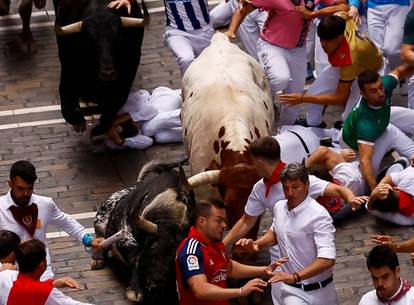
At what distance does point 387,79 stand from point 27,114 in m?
5.29

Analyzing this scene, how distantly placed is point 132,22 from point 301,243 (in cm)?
591

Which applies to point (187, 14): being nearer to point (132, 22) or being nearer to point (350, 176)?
point (132, 22)

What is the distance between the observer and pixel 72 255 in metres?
15.8

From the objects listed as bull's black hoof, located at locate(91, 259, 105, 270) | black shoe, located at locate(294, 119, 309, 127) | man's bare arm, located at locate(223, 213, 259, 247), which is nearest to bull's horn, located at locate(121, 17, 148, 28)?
black shoe, located at locate(294, 119, 309, 127)

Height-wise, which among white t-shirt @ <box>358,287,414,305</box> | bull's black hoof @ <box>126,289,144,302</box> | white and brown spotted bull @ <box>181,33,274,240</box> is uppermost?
white t-shirt @ <box>358,287,414,305</box>

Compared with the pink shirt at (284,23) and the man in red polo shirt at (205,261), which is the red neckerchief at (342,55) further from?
the man in red polo shirt at (205,261)

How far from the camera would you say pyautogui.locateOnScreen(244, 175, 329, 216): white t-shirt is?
13531mm

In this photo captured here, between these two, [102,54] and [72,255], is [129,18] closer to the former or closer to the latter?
[102,54]

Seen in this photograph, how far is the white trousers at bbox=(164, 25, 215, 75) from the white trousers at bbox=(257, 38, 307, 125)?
0.98 metres

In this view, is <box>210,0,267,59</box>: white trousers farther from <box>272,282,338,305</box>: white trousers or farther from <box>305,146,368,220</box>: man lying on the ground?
<box>272,282,338,305</box>: white trousers

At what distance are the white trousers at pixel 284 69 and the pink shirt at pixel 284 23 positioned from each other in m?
0.09

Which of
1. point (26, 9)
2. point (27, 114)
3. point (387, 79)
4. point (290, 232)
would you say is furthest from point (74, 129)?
point (290, 232)

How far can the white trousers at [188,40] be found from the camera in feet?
60.6

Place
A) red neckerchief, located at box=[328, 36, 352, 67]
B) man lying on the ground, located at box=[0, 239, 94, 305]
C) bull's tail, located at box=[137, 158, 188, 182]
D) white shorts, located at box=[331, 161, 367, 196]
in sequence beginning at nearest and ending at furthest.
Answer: man lying on the ground, located at box=[0, 239, 94, 305], white shorts, located at box=[331, 161, 367, 196], bull's tail, located at box=[137, 158, 188, 182], red neckerchief, located at box=[328, 36, 352, 67]
